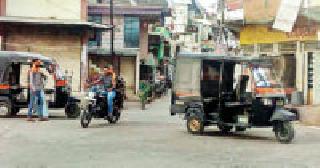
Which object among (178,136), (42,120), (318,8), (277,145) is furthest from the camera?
(318,8)

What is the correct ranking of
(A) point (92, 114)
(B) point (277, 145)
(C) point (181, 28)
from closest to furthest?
(B) point (277, 145), (A) point (92, 114), (C) point (181, 28)

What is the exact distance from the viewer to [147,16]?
143 feet

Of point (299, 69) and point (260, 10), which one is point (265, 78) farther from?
point (260, 10)

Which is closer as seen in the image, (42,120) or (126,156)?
(126,156)

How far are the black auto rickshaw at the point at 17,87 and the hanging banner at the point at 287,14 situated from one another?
33.6 ft

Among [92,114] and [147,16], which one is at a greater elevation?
[147,16]

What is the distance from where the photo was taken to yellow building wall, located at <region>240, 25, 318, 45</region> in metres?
27.6

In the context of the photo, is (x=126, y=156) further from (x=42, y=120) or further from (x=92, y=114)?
(x=42, y=120)

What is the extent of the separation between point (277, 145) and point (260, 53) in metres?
16.7

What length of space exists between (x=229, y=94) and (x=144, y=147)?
3.77 m

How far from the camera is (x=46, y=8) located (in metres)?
34.1

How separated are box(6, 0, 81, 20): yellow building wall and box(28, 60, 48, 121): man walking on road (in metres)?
14.7

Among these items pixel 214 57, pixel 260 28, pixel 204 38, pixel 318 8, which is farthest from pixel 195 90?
pixel 204 38

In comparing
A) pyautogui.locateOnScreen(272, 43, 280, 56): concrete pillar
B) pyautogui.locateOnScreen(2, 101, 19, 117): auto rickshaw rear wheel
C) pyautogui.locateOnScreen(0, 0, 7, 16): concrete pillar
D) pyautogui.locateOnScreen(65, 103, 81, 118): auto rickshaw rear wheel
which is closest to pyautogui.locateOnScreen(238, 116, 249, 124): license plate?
pyautogui.locateOnScreen(65, 103, 81, 118): auto rickshaw rear wheel
